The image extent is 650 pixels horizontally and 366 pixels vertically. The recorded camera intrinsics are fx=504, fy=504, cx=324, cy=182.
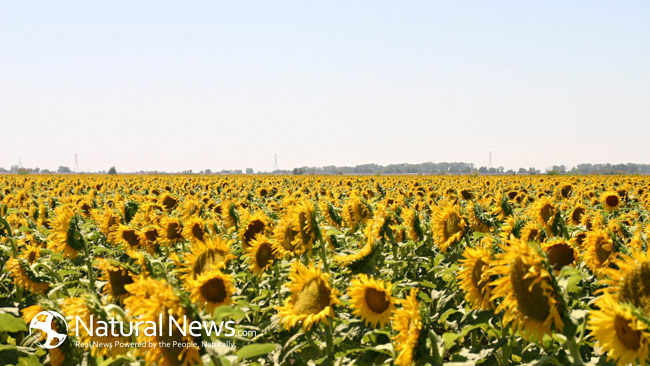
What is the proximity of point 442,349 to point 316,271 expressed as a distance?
0.97 metres

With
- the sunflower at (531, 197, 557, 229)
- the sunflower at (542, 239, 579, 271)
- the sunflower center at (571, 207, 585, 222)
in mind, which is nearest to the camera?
the sunflower at (542, 239, 579, 271)

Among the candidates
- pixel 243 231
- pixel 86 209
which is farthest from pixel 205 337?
pixel 86 209

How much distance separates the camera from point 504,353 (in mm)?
4090

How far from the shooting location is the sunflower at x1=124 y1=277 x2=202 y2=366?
240 cm

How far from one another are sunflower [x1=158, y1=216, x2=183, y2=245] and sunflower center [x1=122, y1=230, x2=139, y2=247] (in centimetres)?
35

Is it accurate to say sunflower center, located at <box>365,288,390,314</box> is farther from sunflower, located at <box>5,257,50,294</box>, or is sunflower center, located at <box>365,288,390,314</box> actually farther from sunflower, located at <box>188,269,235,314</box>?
sunflower, located at <box>5,257,50,294</box>

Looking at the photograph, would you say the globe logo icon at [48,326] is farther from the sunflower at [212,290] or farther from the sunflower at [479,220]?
the sunflower at [479,220]

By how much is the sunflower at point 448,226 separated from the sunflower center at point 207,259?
2.76 metres

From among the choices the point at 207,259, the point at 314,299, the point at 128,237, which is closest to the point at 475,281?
the point at 314,299


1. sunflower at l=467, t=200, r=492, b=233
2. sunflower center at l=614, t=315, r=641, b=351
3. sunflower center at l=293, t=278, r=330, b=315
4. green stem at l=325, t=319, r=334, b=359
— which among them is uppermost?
sunflower at l=467, t=200, r=492, b=233

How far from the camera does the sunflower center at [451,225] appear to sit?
18.8 ft

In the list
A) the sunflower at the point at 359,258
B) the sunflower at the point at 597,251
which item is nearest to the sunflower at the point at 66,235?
the sunflower at the point at 359,258

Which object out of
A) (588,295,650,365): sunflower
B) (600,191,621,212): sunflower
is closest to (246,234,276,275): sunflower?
(588,295,650,365): sunflower

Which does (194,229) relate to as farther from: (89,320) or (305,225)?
(89,320)
